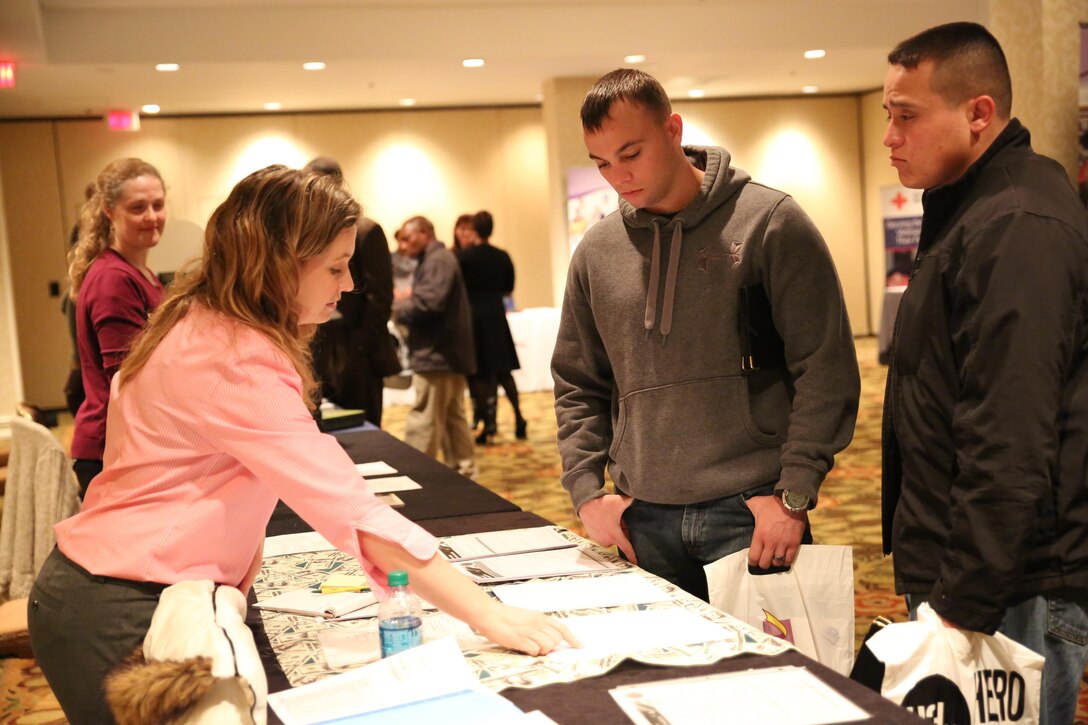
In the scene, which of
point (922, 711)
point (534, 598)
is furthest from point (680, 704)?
point (534, 598)

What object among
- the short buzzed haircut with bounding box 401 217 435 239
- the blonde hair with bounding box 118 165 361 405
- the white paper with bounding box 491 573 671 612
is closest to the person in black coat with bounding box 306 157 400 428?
the short buzzed haircut with bounding box 401 217 435 239

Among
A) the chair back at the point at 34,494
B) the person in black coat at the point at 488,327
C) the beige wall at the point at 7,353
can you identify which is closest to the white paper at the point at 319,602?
the chair back at the point at 34,494

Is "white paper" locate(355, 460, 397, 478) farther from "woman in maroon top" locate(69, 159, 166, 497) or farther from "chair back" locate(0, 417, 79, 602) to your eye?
"chair back" locate(0, 417, 79, 602)

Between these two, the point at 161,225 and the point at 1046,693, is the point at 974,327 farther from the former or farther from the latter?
the point at 161,225

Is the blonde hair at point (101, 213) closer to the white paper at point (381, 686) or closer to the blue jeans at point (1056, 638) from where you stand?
the white paper at point (381, 686)

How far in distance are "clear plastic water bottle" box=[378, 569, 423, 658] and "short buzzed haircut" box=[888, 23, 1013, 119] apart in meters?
1.07

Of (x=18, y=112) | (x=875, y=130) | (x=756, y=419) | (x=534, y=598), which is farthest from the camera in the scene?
(x=875, y=130)

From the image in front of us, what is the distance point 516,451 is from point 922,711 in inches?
233

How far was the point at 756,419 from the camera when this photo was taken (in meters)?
2.05

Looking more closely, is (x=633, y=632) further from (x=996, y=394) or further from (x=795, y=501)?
(x=996, y=394)

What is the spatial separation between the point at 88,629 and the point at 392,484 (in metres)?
1.57

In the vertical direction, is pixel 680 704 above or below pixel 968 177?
below

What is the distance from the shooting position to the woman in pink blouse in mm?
1458

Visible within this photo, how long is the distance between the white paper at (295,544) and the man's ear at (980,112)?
4.68ft
